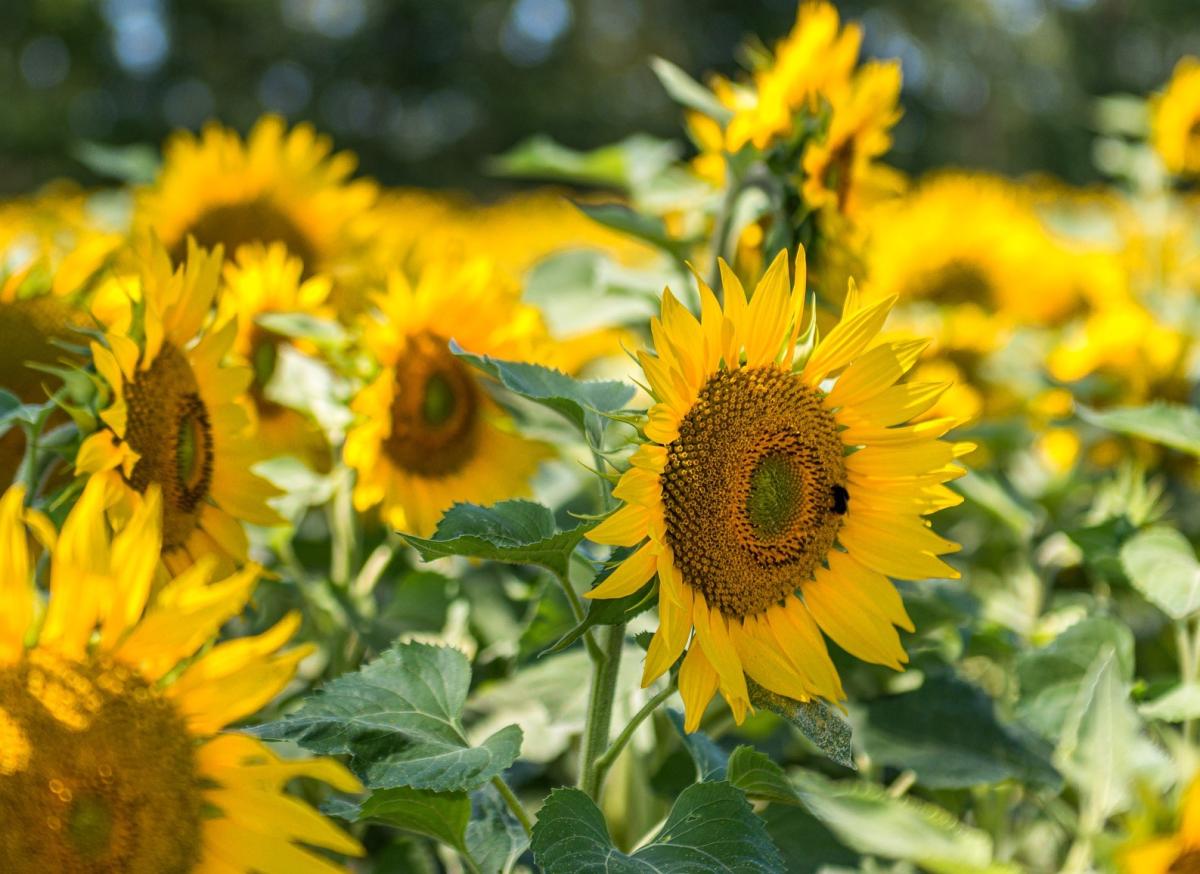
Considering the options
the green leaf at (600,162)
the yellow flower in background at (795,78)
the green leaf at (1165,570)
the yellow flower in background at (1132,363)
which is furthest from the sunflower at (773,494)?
the yellow flower in background at (1132,363)

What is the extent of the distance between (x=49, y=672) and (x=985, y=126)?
73.4ft

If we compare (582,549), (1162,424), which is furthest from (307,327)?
(1162,424)

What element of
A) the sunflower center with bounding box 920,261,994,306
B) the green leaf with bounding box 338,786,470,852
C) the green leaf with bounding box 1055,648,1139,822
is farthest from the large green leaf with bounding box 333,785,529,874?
the sunflower center with bounding box 920,261,994,306

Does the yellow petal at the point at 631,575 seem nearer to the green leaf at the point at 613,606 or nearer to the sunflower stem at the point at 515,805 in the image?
the green leaf at the point at 613,606

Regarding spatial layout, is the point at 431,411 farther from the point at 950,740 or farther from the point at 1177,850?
the point at 1177,850

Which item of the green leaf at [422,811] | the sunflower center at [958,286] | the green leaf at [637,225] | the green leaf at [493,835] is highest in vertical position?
the sunflower center at [958,286]

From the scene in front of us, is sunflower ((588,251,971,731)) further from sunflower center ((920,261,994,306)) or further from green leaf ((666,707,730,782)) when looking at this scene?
sunflower center ((920,261,994,306))

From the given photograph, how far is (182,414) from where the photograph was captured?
3.44ft

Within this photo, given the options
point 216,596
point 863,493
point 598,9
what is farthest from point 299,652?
point 598,9

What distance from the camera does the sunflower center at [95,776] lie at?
0.68 meters

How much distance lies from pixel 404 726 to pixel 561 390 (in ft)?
0.90

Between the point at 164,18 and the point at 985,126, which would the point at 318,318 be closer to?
the point at 164,18

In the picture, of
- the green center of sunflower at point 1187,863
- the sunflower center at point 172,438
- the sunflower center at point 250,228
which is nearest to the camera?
the green center of sunflower at point 1187,863

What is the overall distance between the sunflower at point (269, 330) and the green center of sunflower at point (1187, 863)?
94 cm
